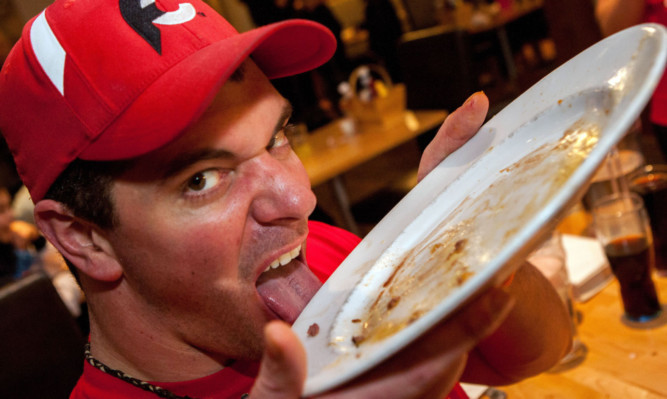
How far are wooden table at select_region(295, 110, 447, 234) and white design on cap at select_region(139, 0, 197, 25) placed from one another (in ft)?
8.48

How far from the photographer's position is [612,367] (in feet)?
4.05

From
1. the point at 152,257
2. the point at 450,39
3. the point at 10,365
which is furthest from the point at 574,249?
the point at 450,39

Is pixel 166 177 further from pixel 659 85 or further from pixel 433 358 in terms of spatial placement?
pixel 659 85

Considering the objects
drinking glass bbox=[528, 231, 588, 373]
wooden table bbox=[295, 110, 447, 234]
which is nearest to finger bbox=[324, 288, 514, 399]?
drinking glass bbox=[528, 231, 588, 373]

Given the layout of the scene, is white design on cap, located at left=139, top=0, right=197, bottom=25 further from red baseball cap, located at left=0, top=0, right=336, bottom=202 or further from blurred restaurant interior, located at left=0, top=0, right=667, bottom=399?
blurred restaurant interior, located at left=0, top=0, right=667, bottom=399

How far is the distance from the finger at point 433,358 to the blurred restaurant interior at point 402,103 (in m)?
0.70

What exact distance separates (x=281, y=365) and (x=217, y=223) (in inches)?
15.9

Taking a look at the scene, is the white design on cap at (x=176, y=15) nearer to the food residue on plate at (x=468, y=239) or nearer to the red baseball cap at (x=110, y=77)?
the red baseball cap at (x=110, y=77)

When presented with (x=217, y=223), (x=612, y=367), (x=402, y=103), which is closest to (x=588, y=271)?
(x=612, y=367)

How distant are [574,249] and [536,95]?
89 cm

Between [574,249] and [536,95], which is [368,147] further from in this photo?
[536,95]

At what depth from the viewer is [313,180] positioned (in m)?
3.64

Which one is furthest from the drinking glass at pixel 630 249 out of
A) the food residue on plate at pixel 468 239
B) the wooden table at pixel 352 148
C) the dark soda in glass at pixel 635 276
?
the wooden table at pixel 352 148

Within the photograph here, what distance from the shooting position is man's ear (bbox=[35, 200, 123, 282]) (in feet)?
3.36
